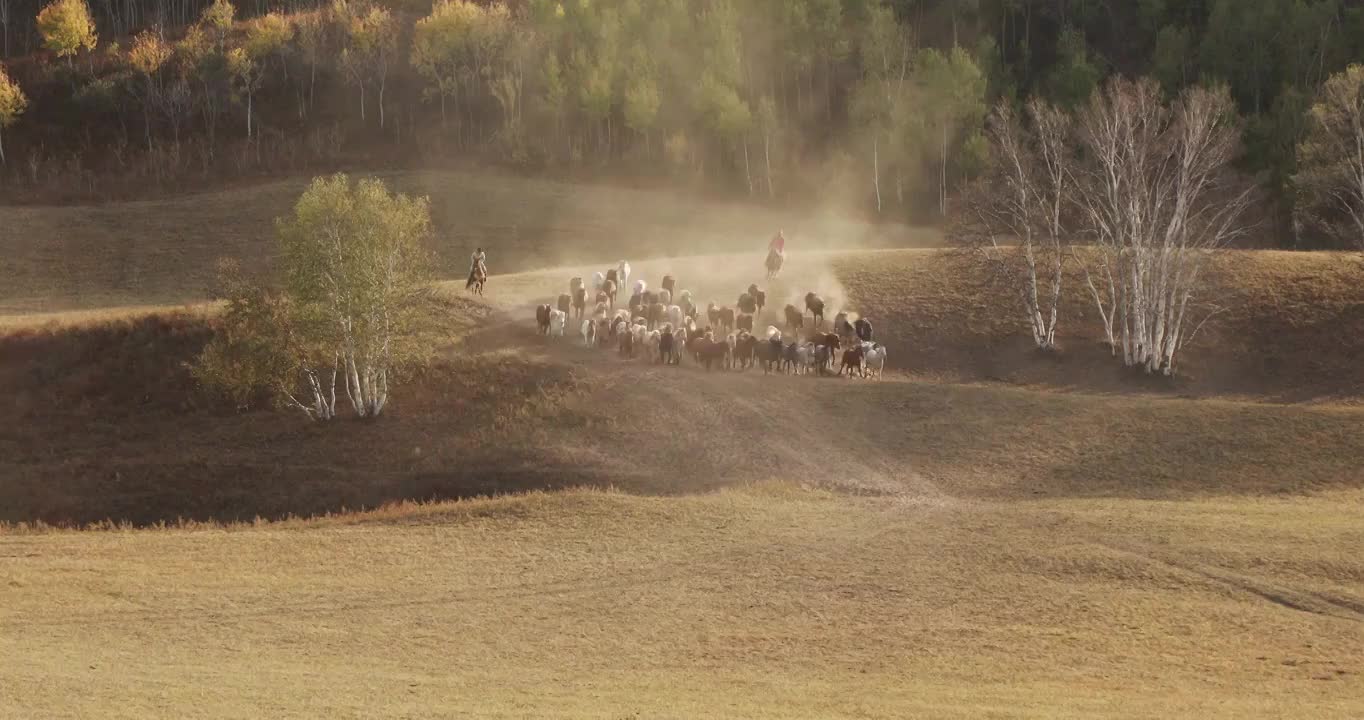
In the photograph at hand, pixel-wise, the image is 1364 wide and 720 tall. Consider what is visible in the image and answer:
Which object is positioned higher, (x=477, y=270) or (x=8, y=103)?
(x=8, y=103)

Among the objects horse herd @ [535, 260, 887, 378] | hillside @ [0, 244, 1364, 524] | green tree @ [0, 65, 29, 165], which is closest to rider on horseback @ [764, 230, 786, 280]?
horse herd @ [535, 260, 887, 378]

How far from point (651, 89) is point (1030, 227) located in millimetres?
47399

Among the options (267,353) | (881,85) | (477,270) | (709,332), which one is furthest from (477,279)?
(881,85)

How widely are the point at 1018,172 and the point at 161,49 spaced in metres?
84.9

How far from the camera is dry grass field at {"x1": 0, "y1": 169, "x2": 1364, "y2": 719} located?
23.4 m

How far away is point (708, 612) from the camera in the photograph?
28.2 meters

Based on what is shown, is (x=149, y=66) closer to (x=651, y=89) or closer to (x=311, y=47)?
(x=311, y=47)

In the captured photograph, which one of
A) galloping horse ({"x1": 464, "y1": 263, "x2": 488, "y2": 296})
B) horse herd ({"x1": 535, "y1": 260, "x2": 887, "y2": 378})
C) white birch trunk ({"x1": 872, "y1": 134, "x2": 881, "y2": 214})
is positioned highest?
white birch trunk ({"x1": 872, "y1": 134, "x2": 881, "y2": 214})

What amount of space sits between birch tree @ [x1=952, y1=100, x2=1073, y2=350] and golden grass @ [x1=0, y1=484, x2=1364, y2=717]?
64.9 ft

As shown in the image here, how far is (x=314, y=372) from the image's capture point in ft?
166

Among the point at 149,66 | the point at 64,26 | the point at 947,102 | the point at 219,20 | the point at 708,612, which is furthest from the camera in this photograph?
the point at 219,20

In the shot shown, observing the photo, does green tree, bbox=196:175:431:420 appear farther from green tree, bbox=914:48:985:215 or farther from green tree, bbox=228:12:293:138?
green tree, bbox=228:12:293:138

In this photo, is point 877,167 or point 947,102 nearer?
point 947,102

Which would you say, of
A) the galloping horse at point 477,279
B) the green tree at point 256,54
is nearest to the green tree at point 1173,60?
the galloping horse at point 477,279
